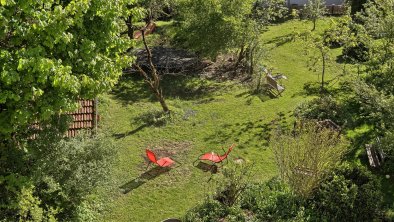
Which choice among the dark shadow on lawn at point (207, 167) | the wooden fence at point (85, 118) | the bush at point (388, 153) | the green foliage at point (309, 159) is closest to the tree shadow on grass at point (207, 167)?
the dark shadow on lawn at point (207, 167)

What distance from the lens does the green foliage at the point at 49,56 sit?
8273 mm

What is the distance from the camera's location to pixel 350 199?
35.0ft

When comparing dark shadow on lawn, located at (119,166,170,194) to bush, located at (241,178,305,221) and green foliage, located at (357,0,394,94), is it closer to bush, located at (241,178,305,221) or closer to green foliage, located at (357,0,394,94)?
bush, located at (241,178,305,221)

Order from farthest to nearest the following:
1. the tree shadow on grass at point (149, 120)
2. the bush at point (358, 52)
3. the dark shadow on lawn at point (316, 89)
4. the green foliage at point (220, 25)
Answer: the green foliage at point (220, 25) < the dark shadow on lawn at point (316, 89) < the bush at point (358, 52) < the tree shadow on grass at point (149, 120)

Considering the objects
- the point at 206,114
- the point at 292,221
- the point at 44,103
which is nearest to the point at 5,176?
the point at 44,103

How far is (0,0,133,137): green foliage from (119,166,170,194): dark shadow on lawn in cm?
404

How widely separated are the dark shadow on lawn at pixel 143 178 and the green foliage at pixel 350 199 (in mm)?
5244

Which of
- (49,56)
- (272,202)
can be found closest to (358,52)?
(272,202)

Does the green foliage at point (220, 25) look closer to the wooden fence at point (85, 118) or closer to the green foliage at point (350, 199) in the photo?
the wooden fence at point (85, 118)

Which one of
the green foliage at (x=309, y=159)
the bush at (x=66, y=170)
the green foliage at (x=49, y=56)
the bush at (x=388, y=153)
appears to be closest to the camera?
the green foliage at (x=49, y=56)

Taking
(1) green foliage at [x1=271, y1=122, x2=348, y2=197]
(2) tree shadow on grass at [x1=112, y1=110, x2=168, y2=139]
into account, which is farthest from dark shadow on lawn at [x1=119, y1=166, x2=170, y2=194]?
(1) green foliage at [x1=271, y1=122, x2=348, y2=197]

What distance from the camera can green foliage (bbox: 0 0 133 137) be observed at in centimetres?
827

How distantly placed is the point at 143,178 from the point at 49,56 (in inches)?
230

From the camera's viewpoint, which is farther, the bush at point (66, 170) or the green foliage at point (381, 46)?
the green foliage at point (381, 46)
